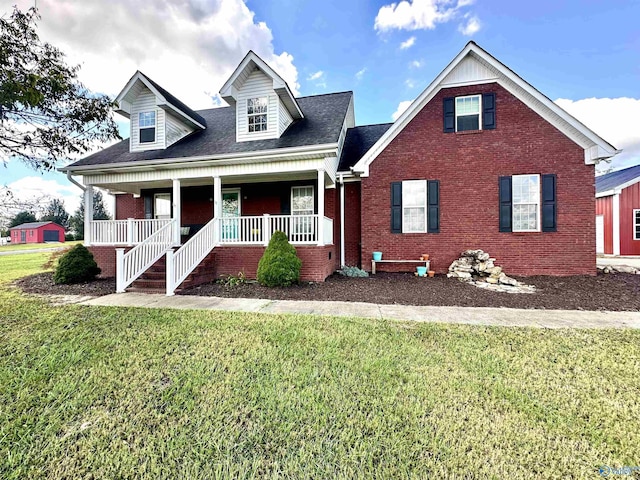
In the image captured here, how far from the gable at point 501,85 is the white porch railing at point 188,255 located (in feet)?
18.2

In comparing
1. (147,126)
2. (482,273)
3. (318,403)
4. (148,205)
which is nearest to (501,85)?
(482,273)

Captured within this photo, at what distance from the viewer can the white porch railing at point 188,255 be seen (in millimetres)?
7035

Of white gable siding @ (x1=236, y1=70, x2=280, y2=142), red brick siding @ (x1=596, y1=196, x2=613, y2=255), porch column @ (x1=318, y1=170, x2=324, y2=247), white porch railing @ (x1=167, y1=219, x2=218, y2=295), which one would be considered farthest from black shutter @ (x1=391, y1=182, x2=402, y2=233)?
red brick siding @ (x1=596, y1=196, x2=613, y2=255)

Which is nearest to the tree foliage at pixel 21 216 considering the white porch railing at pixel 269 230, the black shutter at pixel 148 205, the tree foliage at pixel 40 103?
the tree foliage at pixel 40 103

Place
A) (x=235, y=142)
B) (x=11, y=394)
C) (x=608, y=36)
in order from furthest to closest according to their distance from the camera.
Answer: (x=608, y=36) < (x=235, y=142) < (x=11, y=394)

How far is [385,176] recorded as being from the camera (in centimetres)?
990

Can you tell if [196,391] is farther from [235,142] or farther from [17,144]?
[235,142]

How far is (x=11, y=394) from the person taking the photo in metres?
2.72

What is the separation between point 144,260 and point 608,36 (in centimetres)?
2023

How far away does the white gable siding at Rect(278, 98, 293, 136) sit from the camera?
9.70 metres

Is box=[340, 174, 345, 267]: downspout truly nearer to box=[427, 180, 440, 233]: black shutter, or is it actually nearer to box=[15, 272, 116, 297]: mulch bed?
box=[427, 180, 440, 233]: black shutter

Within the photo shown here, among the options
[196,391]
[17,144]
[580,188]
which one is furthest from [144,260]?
[580,188]

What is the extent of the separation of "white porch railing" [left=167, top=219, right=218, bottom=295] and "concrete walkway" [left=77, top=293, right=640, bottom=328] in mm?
756

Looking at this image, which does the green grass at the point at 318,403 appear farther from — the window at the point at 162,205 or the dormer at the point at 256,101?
the window at the point at 162,205
